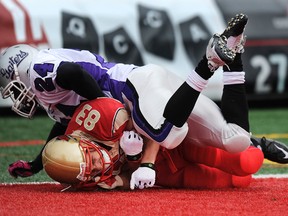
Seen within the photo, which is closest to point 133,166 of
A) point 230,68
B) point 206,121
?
point 206,121

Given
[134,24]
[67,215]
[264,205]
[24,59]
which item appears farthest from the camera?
[134,24]

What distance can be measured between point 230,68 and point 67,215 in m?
1.23

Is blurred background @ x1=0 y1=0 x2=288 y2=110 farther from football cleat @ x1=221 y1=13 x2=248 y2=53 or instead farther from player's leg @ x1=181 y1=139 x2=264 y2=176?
football cleat @ x1=221 y1=13 x2=248 y2=53

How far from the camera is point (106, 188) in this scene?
3959mm

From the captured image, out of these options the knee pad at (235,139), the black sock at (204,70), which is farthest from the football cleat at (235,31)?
the knee pad at (235,139)

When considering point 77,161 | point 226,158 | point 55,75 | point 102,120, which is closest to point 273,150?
point 226,158

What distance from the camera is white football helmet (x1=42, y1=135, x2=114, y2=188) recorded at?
3.77 metres

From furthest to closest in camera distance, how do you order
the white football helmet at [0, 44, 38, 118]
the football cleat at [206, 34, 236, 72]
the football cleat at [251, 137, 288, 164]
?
the football cleat at [251, 137, 288, 164] < the white football helmet at [0, 44, 38, 118] < the football cleat at [206, 34, 236, 72]

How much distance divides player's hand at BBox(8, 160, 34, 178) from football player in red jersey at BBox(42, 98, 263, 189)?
16.7 inches

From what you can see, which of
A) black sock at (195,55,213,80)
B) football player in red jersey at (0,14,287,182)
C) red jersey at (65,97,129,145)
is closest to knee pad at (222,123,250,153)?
football player in red jersey at (0,14,287,182)

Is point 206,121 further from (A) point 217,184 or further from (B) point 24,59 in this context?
(B) point 24,59

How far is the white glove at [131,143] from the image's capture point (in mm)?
3867

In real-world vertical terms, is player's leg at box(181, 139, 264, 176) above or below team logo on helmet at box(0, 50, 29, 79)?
below

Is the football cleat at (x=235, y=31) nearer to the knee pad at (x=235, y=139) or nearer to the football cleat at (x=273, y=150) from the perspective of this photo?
the knee pad at (x=235, y=139)
